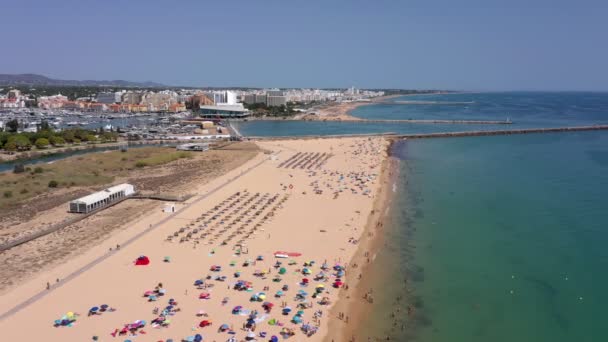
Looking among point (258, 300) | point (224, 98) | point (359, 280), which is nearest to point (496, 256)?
point (359, 280)

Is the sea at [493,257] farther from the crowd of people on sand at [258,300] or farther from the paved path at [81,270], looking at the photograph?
the paved path at [81,270]

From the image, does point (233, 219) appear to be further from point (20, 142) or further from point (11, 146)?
point (20, 142)

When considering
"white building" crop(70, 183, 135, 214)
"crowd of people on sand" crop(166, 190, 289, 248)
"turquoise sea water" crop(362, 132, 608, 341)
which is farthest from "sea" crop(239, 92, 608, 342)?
"white building" crop(70, 183, 135, 214)

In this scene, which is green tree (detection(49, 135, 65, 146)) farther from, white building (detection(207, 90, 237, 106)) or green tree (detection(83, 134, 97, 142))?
white building (detection(207, 90, 237, 106))

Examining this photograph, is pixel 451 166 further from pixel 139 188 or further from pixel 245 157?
pixel 139 188

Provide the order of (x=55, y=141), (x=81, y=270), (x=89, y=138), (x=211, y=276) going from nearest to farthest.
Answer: (x=211, y=276) → (x=81, y=270) → (x=55, y=141) → (x=89, y=138)

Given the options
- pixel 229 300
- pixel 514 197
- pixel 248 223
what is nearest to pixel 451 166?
pixel 514 197
